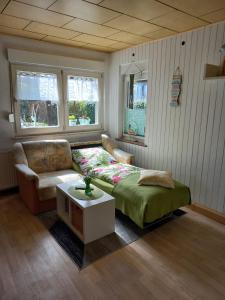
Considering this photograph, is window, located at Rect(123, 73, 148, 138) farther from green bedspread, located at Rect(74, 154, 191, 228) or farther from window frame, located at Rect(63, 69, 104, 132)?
green bedspread, located at Rect(74, 154, 191, 228)

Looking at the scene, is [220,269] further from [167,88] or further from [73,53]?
[73,53]

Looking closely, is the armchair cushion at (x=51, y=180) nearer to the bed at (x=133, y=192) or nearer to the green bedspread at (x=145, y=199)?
the bed at (x=133, y=192)

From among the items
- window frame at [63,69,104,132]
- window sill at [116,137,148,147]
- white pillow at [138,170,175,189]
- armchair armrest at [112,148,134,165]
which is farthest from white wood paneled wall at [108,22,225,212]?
window frame at [63,69,104,132]

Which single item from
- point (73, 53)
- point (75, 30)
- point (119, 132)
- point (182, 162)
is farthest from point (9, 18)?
point (182, 162)

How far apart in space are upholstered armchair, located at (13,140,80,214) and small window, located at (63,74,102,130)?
0.61 meters

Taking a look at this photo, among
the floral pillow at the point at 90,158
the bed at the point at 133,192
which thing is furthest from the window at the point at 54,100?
the bed at the point at 133,192

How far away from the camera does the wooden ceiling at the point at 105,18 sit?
1999 mm

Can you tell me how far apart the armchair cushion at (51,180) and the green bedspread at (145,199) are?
63 centimetres

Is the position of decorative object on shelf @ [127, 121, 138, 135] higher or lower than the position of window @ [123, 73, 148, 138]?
lower

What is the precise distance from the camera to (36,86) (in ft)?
11.2

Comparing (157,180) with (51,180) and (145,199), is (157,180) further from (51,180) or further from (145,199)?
(51,180)

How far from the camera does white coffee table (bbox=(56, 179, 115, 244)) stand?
2.15 meters

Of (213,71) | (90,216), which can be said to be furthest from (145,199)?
(213,71)

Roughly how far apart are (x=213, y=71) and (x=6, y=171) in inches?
125
